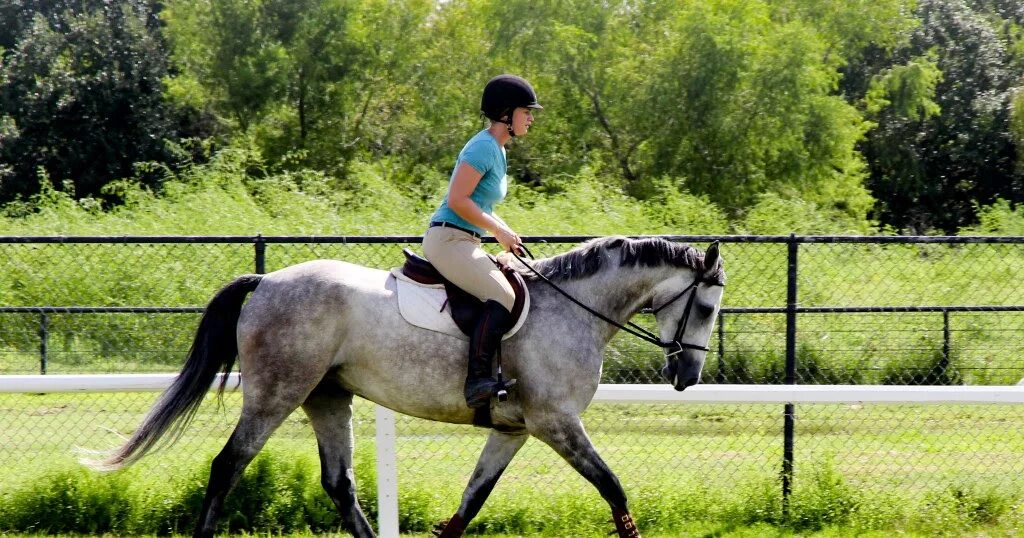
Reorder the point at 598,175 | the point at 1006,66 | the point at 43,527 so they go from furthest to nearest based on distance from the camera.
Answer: the point at 1006,66, the point at 598,175, the point at 43,527

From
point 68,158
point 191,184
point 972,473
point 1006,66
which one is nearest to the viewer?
point 972,473

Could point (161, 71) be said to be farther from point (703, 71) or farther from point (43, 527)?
point (43, 527)

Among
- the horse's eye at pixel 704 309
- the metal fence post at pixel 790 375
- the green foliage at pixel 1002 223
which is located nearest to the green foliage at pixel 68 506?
the horse's eye at pixel 704 309

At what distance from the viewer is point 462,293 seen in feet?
17.9

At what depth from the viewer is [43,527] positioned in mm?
6727

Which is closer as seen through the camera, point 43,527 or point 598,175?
point 43,527

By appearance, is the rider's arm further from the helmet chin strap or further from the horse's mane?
the horse's mane

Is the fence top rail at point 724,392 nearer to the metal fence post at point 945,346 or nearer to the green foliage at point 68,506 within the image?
the green foliage at point 68,506

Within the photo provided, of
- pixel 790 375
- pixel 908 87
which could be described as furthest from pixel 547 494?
pixel 908 87

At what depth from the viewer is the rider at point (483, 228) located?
17.3 ft

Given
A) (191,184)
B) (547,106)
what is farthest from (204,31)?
(191,184)

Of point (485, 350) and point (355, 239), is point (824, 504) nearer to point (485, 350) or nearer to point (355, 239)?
point (485, 350)

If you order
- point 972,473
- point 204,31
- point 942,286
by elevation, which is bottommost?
point 972,473

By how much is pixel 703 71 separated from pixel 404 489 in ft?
52.7
